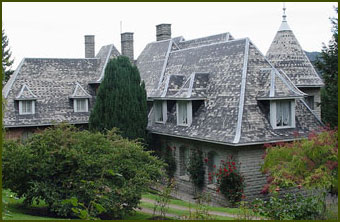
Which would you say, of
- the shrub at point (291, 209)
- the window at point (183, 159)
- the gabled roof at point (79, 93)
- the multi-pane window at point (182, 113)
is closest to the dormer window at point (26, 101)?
the gabled roof at point (79, 93)

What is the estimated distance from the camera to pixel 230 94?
2275 cm

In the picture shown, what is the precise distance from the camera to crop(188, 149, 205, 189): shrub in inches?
911

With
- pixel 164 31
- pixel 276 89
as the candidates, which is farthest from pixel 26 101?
pixel 276 89

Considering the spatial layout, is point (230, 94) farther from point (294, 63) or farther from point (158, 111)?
point (158, 111)

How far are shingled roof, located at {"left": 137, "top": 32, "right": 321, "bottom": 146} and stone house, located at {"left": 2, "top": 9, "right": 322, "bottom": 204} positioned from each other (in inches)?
2.2

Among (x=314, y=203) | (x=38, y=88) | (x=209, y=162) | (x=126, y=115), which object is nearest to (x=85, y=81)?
(x=38, y=88)

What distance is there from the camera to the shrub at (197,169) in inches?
911

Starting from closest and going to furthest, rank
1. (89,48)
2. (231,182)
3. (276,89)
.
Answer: (231,182) < (276,89) < (89,48)

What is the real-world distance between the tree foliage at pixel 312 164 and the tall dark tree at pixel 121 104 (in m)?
11.6

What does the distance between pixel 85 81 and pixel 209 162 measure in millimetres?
14515

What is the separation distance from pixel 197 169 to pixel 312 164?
8.49 metres

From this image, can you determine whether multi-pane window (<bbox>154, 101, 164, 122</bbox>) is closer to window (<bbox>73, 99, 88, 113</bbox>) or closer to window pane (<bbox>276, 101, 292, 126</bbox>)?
window (<bbox>73, 99, 88, 113</bbox>)

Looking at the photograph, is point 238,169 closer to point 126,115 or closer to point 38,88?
point 126,115

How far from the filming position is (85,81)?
109 feet
